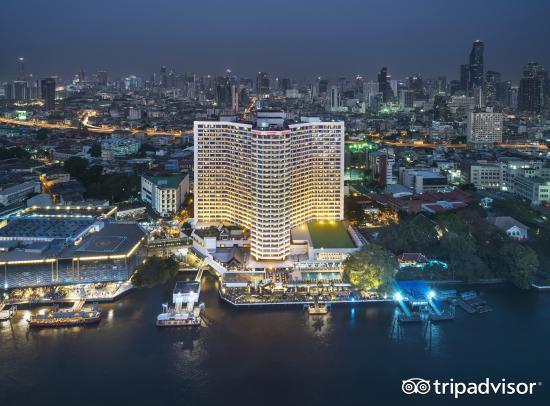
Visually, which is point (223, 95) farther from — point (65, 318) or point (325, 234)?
point (65, 318)

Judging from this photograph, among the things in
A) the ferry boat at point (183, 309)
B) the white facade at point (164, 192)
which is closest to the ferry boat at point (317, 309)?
the ferry boat at point (183, 309)

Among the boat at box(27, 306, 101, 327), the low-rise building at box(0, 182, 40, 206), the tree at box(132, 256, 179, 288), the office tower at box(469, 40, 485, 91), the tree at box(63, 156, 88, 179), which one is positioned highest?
the office tower at box(469, 40, 485, 91)

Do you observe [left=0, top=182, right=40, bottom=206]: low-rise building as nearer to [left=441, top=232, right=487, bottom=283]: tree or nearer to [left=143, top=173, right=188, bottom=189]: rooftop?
[left=143, top=173, right=188, bottom=189]: rooftop

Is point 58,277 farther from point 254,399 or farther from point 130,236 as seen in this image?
point 254,399

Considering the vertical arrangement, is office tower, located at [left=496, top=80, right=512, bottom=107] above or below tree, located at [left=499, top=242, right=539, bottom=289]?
above

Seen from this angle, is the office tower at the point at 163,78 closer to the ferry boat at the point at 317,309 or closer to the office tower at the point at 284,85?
the office tower at the point at 284,85

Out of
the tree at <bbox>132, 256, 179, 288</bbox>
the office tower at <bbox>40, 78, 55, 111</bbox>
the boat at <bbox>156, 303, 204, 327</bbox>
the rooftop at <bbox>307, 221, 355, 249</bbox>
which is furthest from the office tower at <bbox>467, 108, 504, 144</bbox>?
the office tower at <bbox>40, 78, 55, 111</bbox>

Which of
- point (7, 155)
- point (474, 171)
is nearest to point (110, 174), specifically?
point (7, 155)
